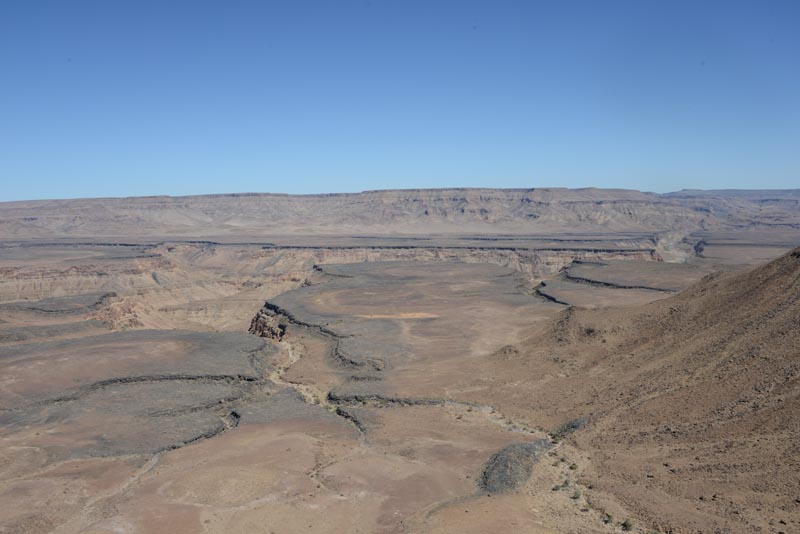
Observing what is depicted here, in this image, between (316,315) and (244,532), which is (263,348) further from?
(244,532)

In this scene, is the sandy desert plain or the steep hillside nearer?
the steep hillside

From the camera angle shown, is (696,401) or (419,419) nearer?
(696,401)

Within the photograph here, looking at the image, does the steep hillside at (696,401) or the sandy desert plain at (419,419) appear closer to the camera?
the steep hillside at (696,401)

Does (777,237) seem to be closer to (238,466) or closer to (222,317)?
(222,317)

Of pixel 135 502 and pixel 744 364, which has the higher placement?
pixel 744 364

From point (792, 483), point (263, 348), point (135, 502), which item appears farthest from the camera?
point (263, 348)

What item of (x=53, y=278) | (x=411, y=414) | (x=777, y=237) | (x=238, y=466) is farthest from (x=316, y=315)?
(x=777, y=237)

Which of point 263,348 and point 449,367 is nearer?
point 449,367

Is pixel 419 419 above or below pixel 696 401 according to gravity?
below

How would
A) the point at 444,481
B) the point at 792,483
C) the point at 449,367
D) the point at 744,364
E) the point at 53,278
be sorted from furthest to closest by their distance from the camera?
1. the point at 53,278
2. the point at 449,367
3. the point at 744,364
4. the point at 444,481
5. the point at 792,483

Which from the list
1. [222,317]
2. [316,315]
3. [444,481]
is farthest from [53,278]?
[444,481]
